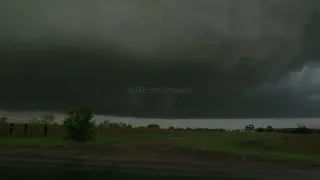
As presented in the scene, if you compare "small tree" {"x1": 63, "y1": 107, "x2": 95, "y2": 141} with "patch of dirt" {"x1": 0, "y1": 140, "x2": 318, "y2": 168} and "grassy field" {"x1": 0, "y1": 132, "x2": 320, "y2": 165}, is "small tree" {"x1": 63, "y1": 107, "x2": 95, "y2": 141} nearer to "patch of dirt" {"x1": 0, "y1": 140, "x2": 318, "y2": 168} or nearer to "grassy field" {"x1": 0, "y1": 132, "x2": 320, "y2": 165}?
"grassy field" {"x1": 0, "y1": 132, "x2": 320, "y2": 165}

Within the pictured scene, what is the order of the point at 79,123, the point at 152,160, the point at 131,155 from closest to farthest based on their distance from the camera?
the point at 152,160 < the point at 131,155 < the point at 79,123

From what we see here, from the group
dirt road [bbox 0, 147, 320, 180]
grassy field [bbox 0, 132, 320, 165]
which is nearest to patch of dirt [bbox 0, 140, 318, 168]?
dirt road [bbox 0, 147, 320, 180]

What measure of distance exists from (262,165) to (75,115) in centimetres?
2981

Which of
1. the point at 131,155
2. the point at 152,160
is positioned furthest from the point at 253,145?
the point at 152,160

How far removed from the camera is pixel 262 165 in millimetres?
49219

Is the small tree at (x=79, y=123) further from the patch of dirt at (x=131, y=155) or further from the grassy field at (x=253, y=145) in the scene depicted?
the patch of dirt at (x=131, y=155)

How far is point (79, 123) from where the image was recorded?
66.3 m

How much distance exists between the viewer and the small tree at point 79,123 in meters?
65.9

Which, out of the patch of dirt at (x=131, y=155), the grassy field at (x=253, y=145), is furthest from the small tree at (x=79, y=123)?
the patch of dirt at (x=131, y=155)

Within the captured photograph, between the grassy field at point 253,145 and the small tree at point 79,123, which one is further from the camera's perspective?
the small tree at point 79,123

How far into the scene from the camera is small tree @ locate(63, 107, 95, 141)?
6594 cm

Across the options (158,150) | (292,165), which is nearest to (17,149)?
(158,150)

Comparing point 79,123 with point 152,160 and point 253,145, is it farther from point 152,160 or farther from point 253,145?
point 253,145

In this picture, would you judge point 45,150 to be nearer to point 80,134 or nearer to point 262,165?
point 80,134
